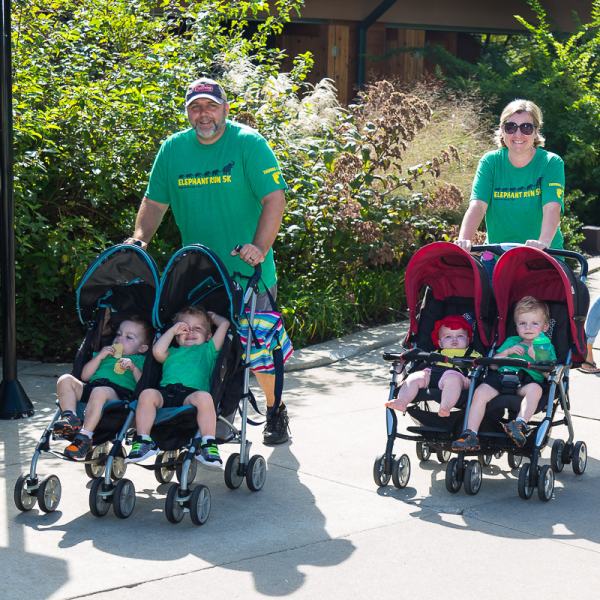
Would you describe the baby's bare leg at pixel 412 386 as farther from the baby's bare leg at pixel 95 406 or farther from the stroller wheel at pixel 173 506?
the baby's bare leg at pixel 95 406

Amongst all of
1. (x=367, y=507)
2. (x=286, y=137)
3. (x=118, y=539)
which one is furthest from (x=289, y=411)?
(x=286, y=137)

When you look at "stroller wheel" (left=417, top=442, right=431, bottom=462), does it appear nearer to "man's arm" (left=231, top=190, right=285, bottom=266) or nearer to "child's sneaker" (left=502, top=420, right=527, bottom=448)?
"child's sneaker" (left=502, top=420, right=527, bottom=448)

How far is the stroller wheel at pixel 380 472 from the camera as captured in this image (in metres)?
4.57

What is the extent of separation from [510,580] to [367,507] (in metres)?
1.00

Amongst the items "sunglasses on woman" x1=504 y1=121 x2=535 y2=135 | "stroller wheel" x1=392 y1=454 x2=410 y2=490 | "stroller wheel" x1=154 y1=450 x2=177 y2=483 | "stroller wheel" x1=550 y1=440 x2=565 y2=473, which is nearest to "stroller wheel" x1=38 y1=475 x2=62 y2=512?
"stroller wheel" x1=154 y1=450 x2=177 y2=483

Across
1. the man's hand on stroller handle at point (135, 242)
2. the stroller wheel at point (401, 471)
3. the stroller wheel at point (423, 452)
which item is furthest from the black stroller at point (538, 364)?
the man's hand on stroller handle at point (135, 242)

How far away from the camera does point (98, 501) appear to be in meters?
4.06

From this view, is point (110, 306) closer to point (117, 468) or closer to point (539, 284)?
point (117, 468)

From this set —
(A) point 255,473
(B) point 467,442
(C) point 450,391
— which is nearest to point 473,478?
(B) point 467,442

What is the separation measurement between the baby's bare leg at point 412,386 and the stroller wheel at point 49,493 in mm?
1745

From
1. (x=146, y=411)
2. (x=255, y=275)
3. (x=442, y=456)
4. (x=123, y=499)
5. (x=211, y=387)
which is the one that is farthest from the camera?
(x=442, y=456)

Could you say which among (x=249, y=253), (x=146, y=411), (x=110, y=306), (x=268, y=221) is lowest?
(x=146, y=411)

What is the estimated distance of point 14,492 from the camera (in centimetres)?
411

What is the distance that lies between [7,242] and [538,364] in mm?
3507
